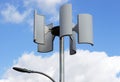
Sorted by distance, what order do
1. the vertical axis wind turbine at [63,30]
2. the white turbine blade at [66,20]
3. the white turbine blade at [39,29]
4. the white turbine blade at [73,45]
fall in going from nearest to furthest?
the white turbine blade at [66,20], the vertical axis wind turbine at [63,30], the white turbine blade at [39,29], the white turbine blade at [73,45]

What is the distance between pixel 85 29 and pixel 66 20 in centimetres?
87

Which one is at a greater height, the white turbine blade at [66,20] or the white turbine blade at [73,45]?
the white turbine blade at [66,20]

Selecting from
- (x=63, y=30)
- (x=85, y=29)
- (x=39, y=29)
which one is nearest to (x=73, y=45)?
(x=85, y=29)

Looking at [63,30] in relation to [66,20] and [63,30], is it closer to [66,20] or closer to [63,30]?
[63,30]

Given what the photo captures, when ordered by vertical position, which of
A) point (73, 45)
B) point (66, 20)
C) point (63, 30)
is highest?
point (66, 20)

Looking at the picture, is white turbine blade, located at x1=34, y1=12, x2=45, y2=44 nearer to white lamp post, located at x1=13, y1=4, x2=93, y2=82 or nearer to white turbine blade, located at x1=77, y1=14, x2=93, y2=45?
white lamp post, located at x1=13, y1=4, x2=93, y2=82

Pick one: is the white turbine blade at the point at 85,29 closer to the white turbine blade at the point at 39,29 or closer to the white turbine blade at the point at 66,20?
the white turbine blade at the point at 66,20

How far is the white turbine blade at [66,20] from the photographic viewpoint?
2053 cm

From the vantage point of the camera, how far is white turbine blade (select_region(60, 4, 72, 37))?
20.5m

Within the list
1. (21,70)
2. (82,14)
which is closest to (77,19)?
(82,14)

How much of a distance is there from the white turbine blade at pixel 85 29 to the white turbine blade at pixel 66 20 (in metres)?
0.56

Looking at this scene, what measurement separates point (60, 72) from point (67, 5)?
2.65m

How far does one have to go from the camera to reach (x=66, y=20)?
817 inches

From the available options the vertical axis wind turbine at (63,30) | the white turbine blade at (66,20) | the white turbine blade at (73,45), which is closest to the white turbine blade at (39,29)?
the vertical axis wind turbine at (63,30)
